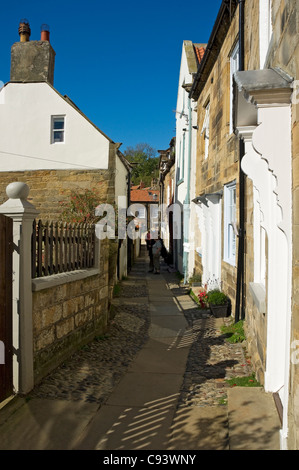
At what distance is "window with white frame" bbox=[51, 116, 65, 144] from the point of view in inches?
506

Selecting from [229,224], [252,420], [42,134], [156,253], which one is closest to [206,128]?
[229,224]

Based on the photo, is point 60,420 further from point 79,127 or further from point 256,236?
point 79,127

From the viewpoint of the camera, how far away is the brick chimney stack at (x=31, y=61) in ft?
42.5

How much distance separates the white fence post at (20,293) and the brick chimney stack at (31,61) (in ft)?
32.8

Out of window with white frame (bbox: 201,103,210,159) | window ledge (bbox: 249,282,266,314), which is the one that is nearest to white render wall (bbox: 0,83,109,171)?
window with white frame (bbox: 201,103,210,159)

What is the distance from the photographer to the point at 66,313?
550cm

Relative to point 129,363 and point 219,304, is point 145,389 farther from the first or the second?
point 219,304

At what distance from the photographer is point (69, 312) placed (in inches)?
221

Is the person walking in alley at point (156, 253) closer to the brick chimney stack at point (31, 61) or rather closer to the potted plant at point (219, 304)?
the brick chimney stack at point (31, 61)

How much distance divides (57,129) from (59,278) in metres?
8.88

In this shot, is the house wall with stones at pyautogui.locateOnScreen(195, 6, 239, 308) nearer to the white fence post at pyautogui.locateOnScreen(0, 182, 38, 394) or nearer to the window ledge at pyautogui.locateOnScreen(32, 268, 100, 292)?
the window ledge at pyautogui.locateOnScreen(32, 268, 100, 292)

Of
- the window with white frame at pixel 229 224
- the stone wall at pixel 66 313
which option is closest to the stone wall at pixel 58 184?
the window with white frame at pixel 229 224

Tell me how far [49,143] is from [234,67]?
674 cm
